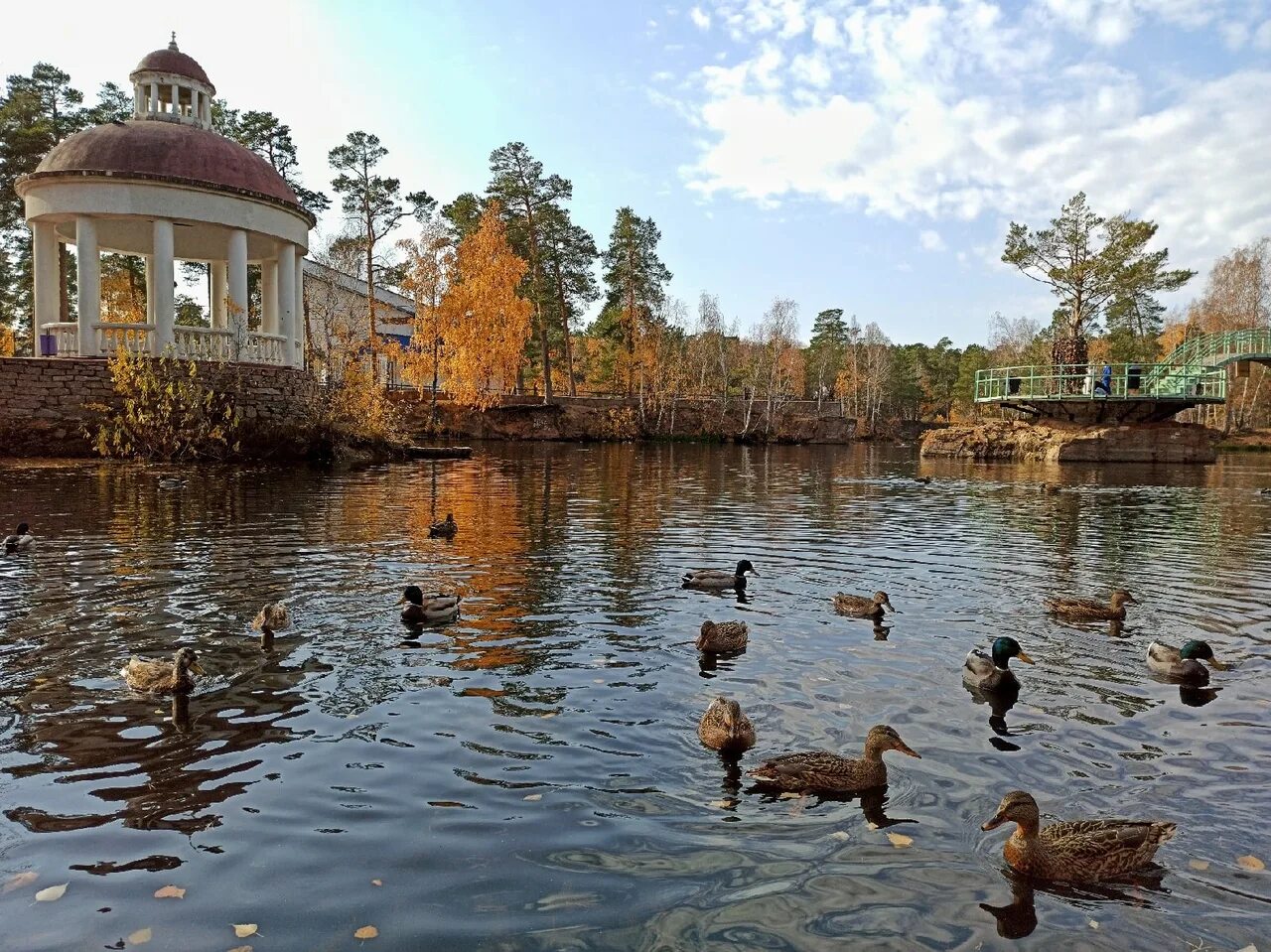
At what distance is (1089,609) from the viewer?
1140 centimetres

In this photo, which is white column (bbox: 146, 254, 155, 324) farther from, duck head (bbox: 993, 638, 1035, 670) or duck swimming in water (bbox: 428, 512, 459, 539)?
duck head (bbox: 993, 638, 1035, 670)

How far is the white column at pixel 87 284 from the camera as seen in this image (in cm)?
3116

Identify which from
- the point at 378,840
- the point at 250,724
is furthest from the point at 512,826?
the point at 250,724

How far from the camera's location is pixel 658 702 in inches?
313

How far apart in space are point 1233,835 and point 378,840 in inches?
220

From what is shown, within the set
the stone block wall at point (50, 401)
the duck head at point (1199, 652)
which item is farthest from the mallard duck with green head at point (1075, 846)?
the stone block wall at point (50, 401)

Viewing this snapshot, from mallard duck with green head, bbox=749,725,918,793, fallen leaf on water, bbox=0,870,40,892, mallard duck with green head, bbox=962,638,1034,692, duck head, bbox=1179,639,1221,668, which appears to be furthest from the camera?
duck head, bbox=1179,639,1221,668

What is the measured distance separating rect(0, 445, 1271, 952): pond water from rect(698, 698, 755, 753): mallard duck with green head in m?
0.13

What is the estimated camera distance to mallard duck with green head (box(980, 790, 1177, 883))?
5137mm

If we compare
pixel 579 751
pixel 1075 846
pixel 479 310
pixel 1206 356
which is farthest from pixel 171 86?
pixel 1206 356

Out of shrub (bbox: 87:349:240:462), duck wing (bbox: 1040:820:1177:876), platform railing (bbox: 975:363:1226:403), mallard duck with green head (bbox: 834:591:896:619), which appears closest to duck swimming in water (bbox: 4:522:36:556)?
mallard duck with green head (bbox: 834:591:896:619)

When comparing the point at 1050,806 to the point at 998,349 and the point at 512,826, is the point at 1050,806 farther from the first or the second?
the point at 998,349

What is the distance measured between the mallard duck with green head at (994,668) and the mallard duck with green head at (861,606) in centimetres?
217

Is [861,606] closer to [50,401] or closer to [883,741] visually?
[883,741]
